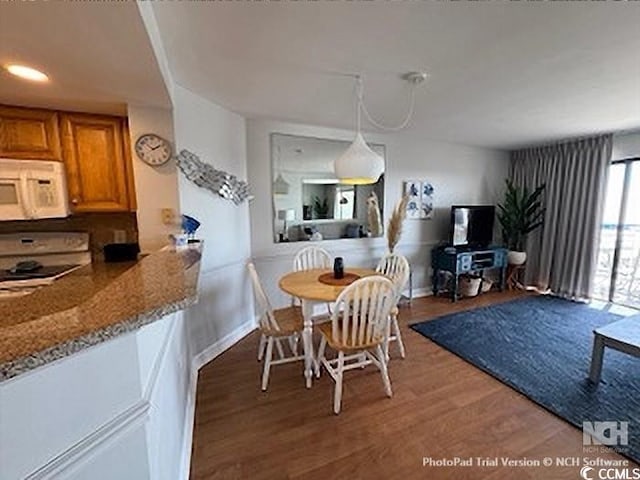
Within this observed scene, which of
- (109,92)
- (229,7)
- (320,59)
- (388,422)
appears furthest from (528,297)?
(109,92)

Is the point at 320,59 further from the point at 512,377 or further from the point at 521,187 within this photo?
the point at 521,187

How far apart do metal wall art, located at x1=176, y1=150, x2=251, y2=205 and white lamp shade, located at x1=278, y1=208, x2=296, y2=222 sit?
1.39 ft

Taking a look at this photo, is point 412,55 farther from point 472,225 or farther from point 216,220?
point 472,225

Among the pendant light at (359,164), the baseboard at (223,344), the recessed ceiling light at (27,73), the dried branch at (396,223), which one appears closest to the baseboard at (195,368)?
the baseboard at (223,344)

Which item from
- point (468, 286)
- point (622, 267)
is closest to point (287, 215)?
point (468, 286)

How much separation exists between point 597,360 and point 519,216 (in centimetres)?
279

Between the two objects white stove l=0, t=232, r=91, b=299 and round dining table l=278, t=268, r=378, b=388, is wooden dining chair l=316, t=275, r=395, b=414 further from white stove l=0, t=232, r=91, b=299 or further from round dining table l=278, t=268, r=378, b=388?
white stove l=0, t=232, r=91, b=299

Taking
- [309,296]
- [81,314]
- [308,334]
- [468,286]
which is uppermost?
[81,314]

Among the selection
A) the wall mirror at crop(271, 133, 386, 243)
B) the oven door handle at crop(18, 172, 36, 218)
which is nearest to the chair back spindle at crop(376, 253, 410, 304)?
the wall mirror at crop(271, 133, 386, 243)

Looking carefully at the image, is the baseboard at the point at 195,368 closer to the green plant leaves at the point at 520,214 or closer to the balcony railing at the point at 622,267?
the green plant leaves at the point at 520,214

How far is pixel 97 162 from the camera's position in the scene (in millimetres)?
2447

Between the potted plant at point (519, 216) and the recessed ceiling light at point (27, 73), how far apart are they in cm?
534

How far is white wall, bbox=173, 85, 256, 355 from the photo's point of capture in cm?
247

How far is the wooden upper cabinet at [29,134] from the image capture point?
224 cm
